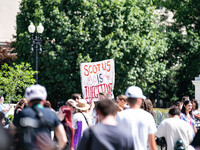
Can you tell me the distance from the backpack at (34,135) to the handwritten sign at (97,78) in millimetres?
9574

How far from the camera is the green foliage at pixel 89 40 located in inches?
1095

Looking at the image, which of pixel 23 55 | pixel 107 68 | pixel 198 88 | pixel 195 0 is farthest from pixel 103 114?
pixel 195 0

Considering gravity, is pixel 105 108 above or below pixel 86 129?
above

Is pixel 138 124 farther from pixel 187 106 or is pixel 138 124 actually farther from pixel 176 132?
pixel 187 106

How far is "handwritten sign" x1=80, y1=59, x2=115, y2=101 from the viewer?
48.1 feet

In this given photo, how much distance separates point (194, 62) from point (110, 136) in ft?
103

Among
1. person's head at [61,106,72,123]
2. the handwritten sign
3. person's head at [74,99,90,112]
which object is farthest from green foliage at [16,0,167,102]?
person's head at [61,106,72,123]

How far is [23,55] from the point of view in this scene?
30766 millimetres

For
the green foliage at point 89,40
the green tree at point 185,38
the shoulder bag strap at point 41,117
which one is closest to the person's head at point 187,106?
the shoulder bag strap at point 41,117

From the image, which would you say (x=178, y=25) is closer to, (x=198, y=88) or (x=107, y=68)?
(x=198, y=88)

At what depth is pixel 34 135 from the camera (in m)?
4.79

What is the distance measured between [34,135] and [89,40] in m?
23.2

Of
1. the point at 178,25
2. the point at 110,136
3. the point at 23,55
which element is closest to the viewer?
the point at 110,136

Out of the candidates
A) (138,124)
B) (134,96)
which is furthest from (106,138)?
(134,96)
